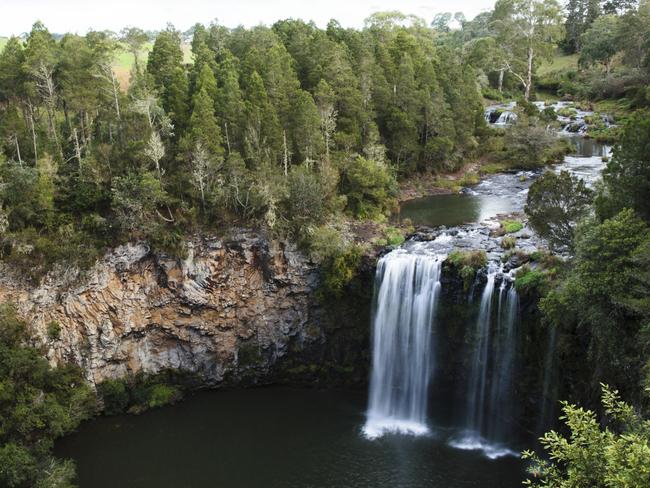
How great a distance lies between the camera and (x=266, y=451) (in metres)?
32.2

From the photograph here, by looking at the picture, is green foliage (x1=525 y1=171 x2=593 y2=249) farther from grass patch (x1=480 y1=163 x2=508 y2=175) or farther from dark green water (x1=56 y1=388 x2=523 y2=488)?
grass patch (x1=480 y1=163 x2=508 y2=175)

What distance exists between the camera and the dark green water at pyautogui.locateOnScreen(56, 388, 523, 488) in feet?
96.2

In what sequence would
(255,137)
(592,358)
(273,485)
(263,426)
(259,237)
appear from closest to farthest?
(592,358)
(273,485)
(263,426)
(259,237)
(255,137)

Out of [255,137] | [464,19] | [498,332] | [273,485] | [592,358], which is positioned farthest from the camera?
[464,19]

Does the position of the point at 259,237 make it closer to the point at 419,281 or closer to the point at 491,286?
the point at 419,281

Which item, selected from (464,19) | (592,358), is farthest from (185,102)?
(464,19)

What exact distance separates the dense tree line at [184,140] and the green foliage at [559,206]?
1457 centimetres

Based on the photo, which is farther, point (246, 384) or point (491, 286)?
point (246, 384)

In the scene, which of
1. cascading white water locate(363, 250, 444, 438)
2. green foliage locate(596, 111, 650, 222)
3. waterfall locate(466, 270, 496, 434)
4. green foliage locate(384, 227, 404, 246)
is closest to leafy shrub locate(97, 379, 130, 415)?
cascading white water locate(363, 250, 444, 438)

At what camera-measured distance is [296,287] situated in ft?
124

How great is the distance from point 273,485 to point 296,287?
12846 millimetres

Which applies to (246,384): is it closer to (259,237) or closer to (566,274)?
(259,237)

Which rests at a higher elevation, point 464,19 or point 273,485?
point 464,19

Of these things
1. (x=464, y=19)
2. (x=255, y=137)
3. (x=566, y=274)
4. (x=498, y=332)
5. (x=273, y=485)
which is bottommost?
(x=273, y=485)
